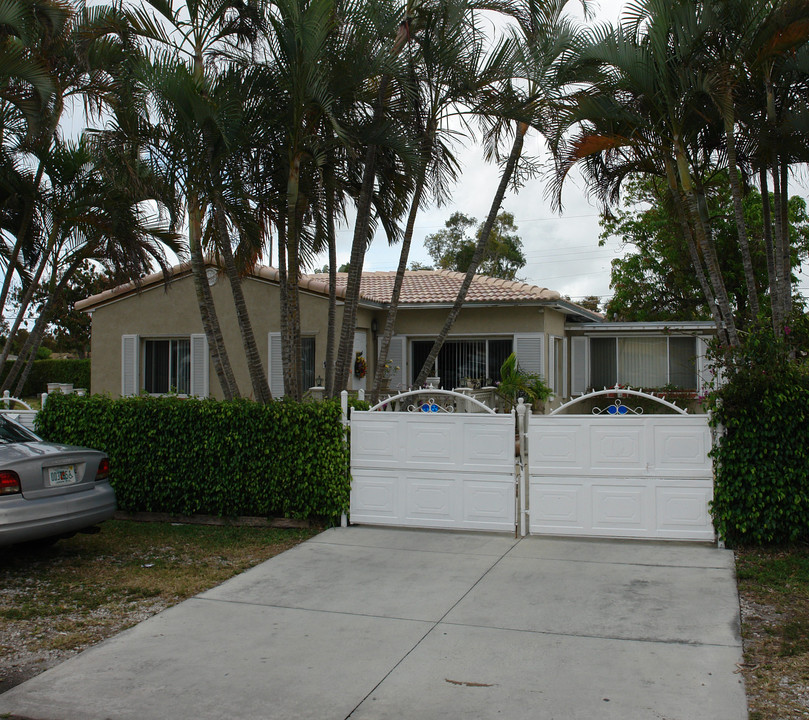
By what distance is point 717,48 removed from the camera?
844 centimetres

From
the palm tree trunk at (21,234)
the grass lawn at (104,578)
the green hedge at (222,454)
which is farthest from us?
the palm tree trunk at (21,234)

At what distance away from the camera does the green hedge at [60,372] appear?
32406 millimetres

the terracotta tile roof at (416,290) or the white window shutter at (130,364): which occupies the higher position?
the terracotta tile roof at (416,290)

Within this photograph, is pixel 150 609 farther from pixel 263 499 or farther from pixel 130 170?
pixel 130 170

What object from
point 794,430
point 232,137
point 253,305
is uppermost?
point 232,137

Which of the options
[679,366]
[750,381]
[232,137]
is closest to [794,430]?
[750,381]

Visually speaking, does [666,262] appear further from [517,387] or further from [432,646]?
[432,646]

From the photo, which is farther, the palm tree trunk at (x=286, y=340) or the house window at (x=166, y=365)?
the house window at (x=166, y=365)

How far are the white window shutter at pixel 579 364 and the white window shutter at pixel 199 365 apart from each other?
29.5 ft

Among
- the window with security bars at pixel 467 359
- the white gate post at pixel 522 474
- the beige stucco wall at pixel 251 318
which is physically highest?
the beige stucco wall at pixel 251 318

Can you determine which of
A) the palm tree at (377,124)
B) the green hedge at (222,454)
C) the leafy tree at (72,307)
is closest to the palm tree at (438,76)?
the palm tree at (377,124)

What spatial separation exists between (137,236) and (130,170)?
2.53 m

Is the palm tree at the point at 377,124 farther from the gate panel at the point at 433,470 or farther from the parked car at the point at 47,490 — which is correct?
the parked car at the point at 47,490

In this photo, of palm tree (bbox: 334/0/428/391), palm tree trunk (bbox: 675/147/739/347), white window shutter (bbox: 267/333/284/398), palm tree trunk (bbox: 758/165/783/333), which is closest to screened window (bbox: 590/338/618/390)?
white window shutter (bbox: 267/333/284/398)
